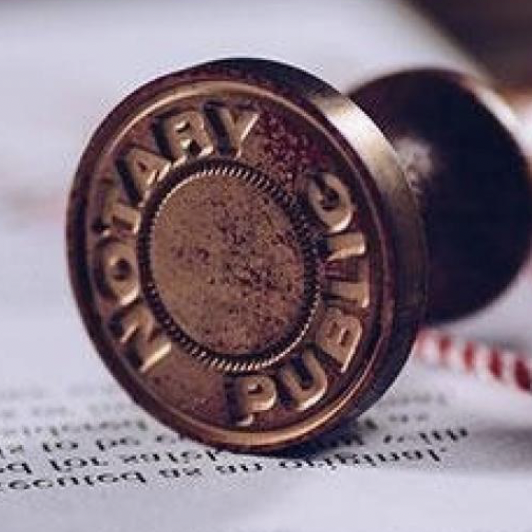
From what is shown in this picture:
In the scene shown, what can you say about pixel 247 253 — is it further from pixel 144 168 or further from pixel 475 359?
pixel 475 359

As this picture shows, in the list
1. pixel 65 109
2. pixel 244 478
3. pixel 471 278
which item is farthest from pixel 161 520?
pixel 65 109

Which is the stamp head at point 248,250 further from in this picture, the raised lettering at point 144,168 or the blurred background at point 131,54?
the blurred background at point 131,54

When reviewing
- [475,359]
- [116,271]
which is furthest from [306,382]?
[475,359]

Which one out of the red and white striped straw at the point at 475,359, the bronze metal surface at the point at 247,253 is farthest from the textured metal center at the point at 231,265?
the red and white striped straw at the point at 475,359

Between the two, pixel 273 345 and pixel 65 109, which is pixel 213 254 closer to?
pixel 273 345

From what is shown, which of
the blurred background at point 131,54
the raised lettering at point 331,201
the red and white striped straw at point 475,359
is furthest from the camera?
the blurred background at point 131,54
